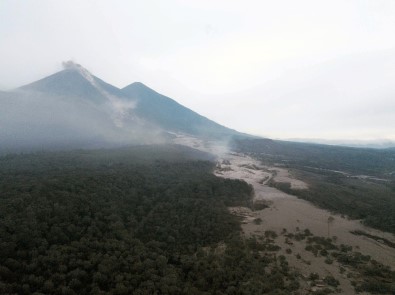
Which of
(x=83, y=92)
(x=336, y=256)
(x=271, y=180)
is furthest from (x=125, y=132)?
(x=336, y=256)

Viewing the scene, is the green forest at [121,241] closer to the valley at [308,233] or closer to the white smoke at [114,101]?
the valley at [308,233]

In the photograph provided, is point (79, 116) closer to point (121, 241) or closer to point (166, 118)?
point (166, 118)

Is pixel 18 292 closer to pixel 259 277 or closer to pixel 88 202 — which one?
pixel 88 202

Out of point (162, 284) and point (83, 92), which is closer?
point (162, 284)

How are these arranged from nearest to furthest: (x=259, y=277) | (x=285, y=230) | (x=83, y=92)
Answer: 1. (x=259, y=277)
2. (x=285, y=230)
3. (x=83, y=92)

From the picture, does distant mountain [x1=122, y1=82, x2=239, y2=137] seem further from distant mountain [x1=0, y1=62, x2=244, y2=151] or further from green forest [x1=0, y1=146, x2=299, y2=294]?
green forest [x1=0, y1=146, x2=299, y2=294]

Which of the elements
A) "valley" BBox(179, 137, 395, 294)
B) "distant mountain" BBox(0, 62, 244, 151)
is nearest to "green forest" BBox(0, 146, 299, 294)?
"valley" BBox(179, 137, 395, 294)
